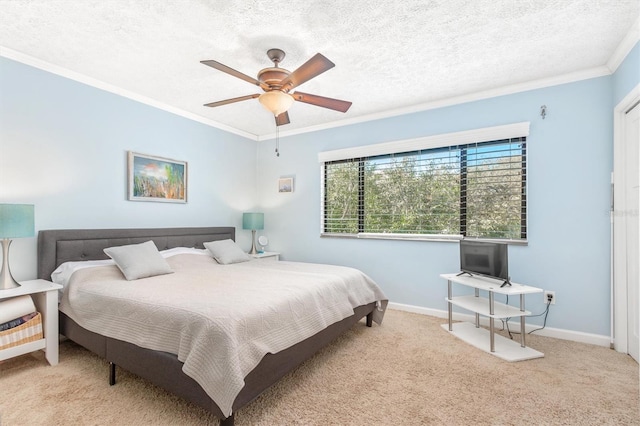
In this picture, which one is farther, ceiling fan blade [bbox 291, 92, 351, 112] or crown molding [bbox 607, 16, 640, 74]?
ceiling fan blade [bbox 291, 92, 351, 112]

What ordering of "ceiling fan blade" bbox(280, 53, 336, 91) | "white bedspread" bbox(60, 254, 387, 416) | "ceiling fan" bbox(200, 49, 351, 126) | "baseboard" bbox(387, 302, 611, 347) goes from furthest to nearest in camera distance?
"baseboard" bbox(387, 302, 611, 347) < "ceiling fan" bbox(200, 49, 351, 126) < "ceiling fan blade" bbox(280, 53, 336, 91) < "white bedspread" bbox(60, 254, 387, 416)

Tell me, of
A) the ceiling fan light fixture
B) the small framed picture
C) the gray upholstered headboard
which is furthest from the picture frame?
the ceiling fan light fixture

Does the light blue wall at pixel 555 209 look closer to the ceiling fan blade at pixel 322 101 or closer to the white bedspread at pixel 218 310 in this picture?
the white bedspread at pixel 218 310

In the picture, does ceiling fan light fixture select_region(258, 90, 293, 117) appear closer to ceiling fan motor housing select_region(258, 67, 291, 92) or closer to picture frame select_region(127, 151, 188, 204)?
ceiling fan motor housing select_region(258, 67, 291, 92)

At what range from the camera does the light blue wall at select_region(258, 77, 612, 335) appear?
275 cm

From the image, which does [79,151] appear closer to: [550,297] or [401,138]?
[401,138]

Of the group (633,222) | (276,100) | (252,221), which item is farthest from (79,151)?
(633,222)

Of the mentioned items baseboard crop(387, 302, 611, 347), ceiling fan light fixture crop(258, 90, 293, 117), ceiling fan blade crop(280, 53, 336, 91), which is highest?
ceiling fan blade crop(280, 53, 336, 91)

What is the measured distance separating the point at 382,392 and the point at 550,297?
2065 millimetres

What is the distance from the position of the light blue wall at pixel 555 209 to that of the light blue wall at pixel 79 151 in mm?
2700

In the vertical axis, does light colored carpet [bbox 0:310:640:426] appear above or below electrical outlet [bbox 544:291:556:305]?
below

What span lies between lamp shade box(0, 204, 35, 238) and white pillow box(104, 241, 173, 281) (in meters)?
0.60

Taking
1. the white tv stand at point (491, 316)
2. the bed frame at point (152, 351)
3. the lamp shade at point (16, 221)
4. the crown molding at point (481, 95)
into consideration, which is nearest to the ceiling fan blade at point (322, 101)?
the crown molding at point (481, 95)

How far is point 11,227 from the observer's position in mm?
2230
